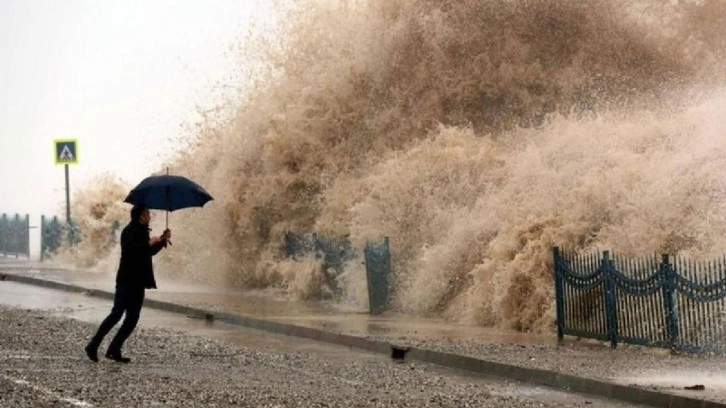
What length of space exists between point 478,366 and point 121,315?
3982 mm

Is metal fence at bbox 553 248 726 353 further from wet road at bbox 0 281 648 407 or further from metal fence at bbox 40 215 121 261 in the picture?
metal fence at bbox 40 215 121 261

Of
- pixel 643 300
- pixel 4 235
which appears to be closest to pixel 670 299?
pixel 643 300

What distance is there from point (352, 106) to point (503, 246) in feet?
45.2

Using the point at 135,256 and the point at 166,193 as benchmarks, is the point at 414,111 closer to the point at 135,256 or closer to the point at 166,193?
the point at 166,193

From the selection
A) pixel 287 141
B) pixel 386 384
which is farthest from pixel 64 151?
pixel 386 384

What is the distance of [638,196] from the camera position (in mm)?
24781

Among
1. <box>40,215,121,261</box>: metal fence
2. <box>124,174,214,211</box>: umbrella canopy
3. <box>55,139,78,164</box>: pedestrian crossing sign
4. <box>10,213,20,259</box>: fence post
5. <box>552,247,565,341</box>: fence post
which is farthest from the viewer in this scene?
<box>10,213,20,259</box>: fence post

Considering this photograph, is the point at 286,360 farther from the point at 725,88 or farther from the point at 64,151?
the point at 64,151

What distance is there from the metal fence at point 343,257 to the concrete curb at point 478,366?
96.3 inches

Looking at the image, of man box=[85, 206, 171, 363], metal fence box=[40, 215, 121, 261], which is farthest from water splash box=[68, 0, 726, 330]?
man box=[85, 206, 171, 363]

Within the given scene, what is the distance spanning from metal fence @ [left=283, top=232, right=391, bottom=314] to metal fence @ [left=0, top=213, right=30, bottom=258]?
18942 millimetres

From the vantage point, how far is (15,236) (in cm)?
5347

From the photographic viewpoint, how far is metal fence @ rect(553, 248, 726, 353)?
1900 centimetres

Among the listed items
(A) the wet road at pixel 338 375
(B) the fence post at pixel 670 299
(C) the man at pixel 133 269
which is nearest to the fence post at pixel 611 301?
(B) the fence post at pixel 670 299
